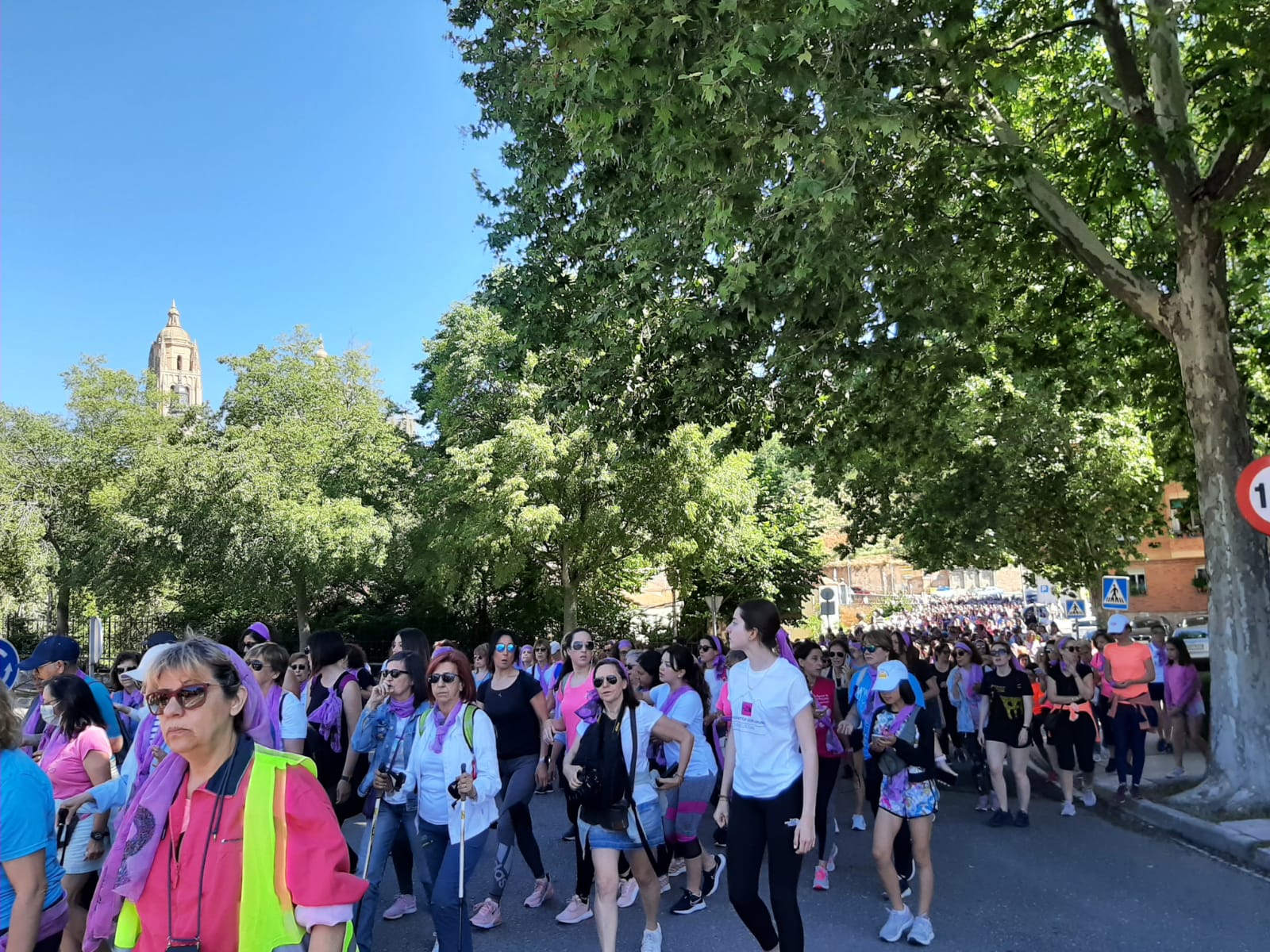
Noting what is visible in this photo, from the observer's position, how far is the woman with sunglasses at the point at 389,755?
4957mm

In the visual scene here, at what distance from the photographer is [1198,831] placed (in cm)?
788

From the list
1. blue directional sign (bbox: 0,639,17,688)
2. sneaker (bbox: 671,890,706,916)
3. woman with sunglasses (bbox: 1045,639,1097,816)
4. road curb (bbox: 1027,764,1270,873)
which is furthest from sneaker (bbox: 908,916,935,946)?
blue directional sign (bbox: 0,639,17,688)

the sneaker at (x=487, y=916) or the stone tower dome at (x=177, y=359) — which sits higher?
the stone tower dome at (x=177, y=359)

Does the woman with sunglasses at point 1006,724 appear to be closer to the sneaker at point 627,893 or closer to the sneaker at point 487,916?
the sneaker at point 627,893

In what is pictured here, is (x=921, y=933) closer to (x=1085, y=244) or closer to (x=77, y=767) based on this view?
(x=77, y=767)

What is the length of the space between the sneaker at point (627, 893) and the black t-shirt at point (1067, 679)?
518cm

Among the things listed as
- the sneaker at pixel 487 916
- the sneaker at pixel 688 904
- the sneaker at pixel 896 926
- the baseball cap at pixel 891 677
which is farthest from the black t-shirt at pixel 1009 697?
the sneaker at pixel 487 916

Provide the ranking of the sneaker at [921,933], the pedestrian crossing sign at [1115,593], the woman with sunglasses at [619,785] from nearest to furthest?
the woman with sunglasses at [619,785]
the sneaker at [921,933]
the pedestrian crossing sign at [1115,593]

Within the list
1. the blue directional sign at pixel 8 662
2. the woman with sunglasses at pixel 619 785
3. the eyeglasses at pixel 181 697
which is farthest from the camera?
the blue directional sign at pixel 8 662

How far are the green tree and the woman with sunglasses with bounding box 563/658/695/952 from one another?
3603 millimetres

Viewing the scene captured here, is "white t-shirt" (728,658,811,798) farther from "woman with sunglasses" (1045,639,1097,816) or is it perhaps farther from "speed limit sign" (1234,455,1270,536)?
"woman with sunglasses" (1045,639,1097,816)

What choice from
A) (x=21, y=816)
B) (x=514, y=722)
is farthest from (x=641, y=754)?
(x=21, y=816)

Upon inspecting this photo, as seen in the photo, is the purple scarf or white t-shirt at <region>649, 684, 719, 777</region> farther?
white t-shirt at <region>649, 684, 719, 777</region>

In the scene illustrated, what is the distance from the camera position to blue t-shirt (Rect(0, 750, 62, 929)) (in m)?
2.68
